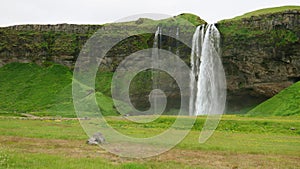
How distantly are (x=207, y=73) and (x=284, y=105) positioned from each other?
2565 centimetres

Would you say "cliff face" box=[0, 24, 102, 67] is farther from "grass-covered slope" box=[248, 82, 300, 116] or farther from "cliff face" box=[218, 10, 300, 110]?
"grass-covered slope" box=[248, 82, 300, 116]

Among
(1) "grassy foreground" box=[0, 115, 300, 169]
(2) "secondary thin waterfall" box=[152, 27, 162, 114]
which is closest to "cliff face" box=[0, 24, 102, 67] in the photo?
(2) "secondary thin waterfall" box=[152, 27, 162, 114]

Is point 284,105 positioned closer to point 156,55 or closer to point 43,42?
point 156,55

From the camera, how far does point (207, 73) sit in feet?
312

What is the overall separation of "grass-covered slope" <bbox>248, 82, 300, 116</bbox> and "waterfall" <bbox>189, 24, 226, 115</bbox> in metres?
17.2

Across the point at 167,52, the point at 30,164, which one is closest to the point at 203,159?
the point at 30,164

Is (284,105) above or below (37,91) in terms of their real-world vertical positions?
above

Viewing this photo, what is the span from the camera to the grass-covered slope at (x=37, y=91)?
299 ft

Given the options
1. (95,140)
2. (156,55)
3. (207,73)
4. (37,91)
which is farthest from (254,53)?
(95,140)

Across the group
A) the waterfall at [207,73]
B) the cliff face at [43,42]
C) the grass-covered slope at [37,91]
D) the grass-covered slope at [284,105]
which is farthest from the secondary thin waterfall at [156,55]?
the grass-covered slope at [284,105]

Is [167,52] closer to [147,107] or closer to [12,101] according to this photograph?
[147,107]

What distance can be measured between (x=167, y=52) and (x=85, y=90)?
25683 millimetres

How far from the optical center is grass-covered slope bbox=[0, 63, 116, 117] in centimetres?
9112

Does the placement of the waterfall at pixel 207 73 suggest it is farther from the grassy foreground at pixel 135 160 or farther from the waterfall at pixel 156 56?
the grassy foreground at pixel 135 160
